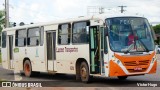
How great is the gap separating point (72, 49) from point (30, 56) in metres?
4.85

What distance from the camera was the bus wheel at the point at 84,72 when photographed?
18122 millimetres

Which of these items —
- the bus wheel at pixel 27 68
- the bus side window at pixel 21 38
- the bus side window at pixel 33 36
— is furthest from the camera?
the bus side window at pixel 21 38

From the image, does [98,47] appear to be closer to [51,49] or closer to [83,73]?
[83,73]

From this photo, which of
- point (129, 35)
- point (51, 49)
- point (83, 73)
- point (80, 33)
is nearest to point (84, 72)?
point (83, 73)

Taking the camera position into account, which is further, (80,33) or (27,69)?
(27,69)

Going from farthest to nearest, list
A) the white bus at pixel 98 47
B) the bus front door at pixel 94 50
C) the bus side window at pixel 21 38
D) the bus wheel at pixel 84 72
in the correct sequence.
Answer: the bus side window at pixel 21 38 → the bus wheel at pixel 84 72 → the bus front door at pixel 94 50 → the white bus at pixel 98 47

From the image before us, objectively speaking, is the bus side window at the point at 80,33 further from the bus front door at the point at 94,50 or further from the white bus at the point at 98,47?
the bus front door at the point at 94,50

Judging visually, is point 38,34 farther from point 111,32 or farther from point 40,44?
point 111,32

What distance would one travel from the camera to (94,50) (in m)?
17.8

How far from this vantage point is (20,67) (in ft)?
81.5

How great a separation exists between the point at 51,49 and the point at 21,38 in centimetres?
378

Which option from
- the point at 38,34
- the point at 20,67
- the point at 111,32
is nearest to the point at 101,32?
the point at 111,32

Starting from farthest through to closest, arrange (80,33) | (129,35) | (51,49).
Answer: (51,49), (80,33), (129,35)

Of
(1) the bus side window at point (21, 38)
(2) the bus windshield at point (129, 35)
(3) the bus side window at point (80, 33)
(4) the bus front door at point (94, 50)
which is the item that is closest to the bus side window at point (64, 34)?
(3) the bus side window at point (80, 33)
